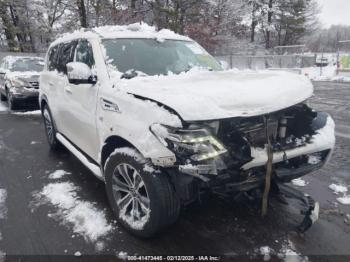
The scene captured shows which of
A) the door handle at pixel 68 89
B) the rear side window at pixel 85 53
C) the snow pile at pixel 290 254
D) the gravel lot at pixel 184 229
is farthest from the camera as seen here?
the door handle at pixel 68 89

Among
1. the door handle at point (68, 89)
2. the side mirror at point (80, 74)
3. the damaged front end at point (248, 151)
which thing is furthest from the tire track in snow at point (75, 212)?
the side mirror at point (80, 74)

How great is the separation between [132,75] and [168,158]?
129 cm

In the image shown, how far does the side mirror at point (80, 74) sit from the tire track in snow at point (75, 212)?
4.66 feet

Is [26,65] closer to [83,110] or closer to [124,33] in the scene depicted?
[124,33]

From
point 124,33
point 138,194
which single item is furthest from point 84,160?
point 124,33

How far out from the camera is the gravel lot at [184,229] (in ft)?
9.59

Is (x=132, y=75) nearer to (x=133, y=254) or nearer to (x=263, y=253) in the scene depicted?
(x=133, y=254)

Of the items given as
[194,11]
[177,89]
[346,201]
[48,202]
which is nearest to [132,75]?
[177,89]

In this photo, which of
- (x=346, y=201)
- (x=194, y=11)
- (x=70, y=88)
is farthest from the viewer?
(x=194, y=11)

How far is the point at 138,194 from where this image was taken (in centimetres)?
300

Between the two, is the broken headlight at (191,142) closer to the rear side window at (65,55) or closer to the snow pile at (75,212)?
the snow pile at (75,212)

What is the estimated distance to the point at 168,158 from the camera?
2.49 metres

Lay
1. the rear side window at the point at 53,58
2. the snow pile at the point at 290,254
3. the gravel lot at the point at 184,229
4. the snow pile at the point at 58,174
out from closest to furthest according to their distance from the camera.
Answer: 1. the snow pile at the point at 290,254
2. the gravel lot at the point at 184,229
3. the snow pile at the point at 58,174
4. the rear side window at the point at 53,58

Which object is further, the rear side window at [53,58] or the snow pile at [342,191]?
the rear side window at [53,58]
